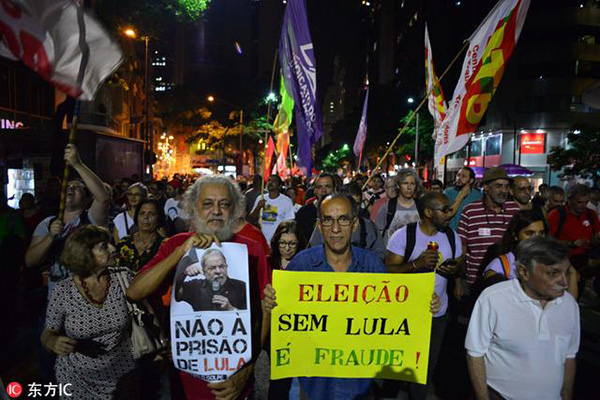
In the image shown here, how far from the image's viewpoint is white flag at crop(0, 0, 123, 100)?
11.4 ft

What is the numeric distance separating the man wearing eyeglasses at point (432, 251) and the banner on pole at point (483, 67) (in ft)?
7.59

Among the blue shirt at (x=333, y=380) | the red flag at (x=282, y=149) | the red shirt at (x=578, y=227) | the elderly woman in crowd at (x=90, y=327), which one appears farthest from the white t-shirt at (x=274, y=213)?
the blue shirt at (x=333, y=380)

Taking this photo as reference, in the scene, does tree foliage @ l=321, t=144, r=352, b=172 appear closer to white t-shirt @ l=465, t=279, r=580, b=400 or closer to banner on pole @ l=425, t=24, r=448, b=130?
banner on pole @ l=425, t=24, r=448, b=130

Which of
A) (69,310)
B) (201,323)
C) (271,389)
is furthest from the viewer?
(271,389)

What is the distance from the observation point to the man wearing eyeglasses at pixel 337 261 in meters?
3.17

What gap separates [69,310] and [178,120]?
47.8 m

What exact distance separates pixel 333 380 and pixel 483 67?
16.0ft

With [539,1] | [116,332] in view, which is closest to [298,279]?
[116,332]

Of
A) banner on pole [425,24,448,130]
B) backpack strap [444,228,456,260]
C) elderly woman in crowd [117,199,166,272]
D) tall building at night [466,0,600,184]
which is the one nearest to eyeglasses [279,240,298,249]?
elderly woman in crowd [117,199,166,272]

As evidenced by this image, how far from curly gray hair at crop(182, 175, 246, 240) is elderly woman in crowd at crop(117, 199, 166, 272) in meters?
1.71

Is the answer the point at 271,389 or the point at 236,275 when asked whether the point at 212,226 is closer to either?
the point at 236,275

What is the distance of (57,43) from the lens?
3.69 meters

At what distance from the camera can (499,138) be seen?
139 feet
